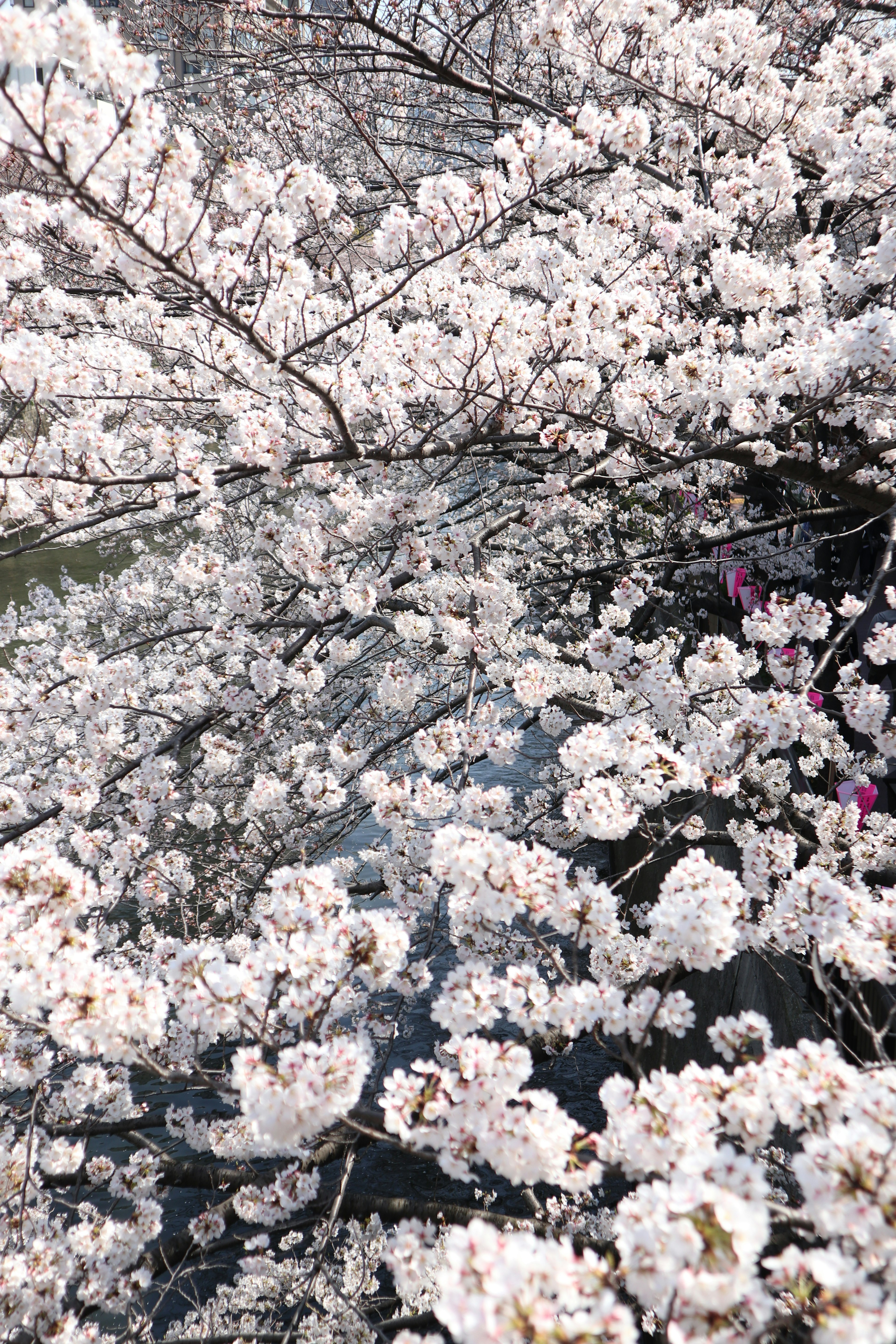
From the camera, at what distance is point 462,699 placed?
19.0ft

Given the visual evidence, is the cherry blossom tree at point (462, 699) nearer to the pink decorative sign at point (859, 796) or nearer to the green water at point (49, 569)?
the pink decorative sign at point (859, 796)

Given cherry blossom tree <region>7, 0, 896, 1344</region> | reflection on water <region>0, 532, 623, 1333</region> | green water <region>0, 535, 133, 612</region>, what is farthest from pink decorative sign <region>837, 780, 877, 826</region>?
green water <region>0, 535, 133, 612</region>

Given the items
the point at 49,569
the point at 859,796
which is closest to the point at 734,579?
the point at 859,796

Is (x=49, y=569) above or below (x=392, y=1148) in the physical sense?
above

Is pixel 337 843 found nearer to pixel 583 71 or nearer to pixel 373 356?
pixel 373 356

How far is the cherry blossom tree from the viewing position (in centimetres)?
204

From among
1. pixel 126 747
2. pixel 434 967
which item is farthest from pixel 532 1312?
pixel 434 967

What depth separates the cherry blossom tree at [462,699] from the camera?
204 cm

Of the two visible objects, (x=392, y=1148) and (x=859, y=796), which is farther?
(x=392, y=1148)

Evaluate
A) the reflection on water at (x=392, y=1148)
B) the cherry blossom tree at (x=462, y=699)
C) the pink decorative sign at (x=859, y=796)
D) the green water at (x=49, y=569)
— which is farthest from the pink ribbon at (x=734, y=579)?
the green water at (x=49, y=569)

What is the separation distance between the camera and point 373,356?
3998 mm

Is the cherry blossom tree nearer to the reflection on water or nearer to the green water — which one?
the reflection on water

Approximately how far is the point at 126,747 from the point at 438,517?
2.99 metres

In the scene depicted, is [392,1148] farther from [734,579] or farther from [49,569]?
[49,569]
